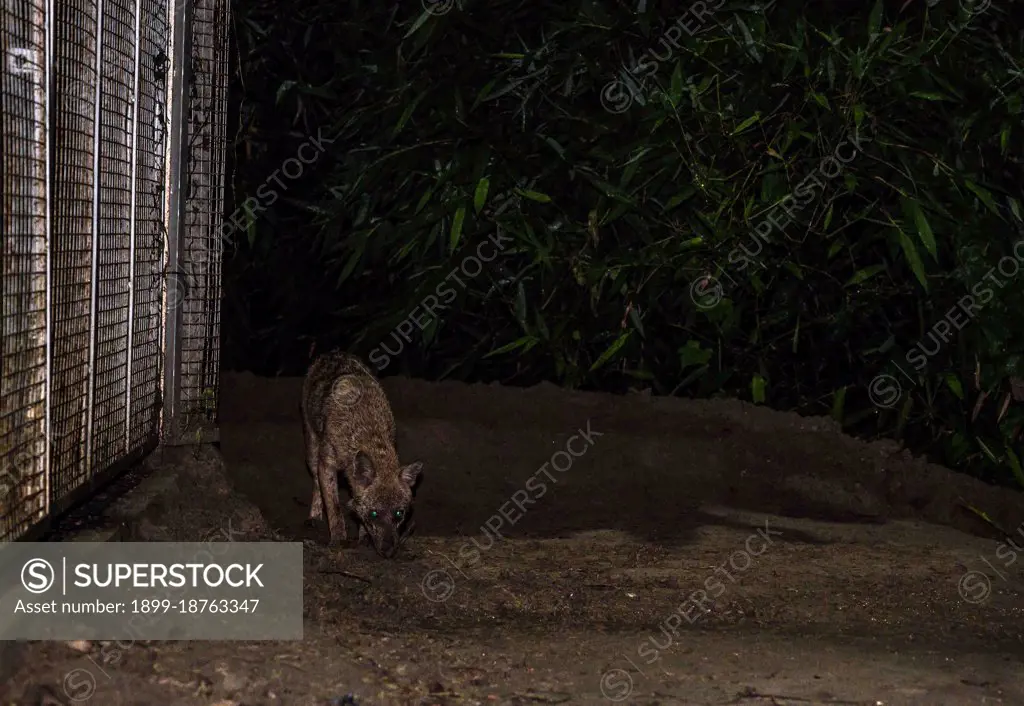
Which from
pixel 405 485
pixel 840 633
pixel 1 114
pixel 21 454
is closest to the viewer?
pixel 1 114

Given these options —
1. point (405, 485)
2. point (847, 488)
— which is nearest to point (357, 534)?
point (405, 485)

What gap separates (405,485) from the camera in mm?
6320

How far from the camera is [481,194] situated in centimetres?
793

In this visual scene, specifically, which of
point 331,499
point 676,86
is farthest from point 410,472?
point 676,86

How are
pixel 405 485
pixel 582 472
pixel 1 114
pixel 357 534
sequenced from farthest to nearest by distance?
A: pixel 582 472 → pixel 357 534 → pixel 405 485 → pixel 1 114

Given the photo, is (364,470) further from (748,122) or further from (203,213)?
(748,122)

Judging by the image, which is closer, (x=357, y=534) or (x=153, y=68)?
(x=153, y=68)

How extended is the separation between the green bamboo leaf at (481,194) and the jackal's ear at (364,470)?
7.36 feet

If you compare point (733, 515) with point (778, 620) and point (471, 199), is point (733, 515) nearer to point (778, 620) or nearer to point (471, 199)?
point (778, 620)

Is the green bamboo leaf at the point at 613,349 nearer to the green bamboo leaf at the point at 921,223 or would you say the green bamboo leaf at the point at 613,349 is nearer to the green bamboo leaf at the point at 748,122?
the green bamboo leaf at the point at 748,122

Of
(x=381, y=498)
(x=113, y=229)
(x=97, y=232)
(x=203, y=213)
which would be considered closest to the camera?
(x=97, y=232)

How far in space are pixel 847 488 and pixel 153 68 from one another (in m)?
4.82

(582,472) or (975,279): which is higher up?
(975,279)

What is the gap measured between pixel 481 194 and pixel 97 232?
352 centimetres
